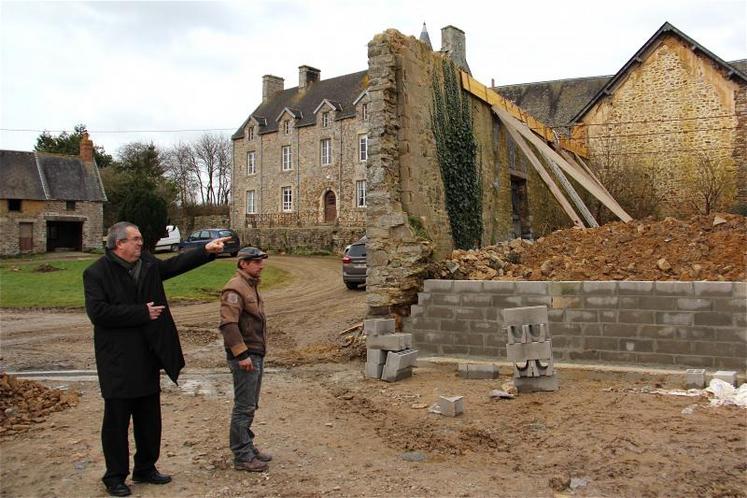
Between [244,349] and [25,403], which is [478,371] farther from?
[25,403]

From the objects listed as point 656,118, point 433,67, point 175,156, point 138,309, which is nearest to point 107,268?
point 138,309

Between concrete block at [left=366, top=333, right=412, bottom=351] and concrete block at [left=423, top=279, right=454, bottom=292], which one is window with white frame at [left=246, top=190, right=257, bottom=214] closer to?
concrete block at [left=423, top=279, right=454, bottom=292]

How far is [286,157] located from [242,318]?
38677 mm

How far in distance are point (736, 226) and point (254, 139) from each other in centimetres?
3893

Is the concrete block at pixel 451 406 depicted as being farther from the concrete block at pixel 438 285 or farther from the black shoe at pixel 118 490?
the black shoe at pixel 118 490

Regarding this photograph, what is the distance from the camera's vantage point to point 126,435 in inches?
179

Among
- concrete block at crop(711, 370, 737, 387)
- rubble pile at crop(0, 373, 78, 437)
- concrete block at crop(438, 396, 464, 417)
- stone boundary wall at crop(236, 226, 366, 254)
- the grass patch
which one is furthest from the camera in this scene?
stone boundary wall at crop(236, 226, 366, 254)

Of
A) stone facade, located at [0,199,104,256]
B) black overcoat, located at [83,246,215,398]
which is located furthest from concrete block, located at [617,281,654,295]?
stone facade, located at [0,199,104,256]

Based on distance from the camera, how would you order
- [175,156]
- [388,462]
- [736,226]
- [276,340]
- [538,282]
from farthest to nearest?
[175,156], [276,340], [736,226], [538,282], [388,462]

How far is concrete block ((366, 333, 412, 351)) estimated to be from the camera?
8859 millimetres

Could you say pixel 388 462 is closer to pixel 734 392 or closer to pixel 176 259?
pixel 176 259

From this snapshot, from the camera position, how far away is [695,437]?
5633 mm

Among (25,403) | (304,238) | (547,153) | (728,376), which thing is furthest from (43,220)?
(728,376)

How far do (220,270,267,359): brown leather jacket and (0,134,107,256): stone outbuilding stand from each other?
126ft
